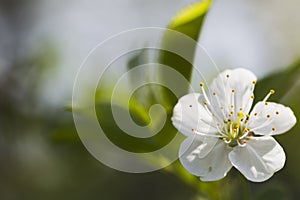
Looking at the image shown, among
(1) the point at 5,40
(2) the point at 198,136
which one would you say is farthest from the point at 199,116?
(1) the point at 5,40

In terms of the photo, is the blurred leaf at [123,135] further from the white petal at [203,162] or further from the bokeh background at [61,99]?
the bokeh background at [61,99]

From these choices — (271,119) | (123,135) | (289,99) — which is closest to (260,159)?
(271,119)

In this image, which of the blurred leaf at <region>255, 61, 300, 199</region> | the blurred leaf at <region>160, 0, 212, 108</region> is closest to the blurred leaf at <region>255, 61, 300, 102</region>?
the blurred leaf at <region>255, 61, 300, 199</region>

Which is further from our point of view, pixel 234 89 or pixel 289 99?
pixel 289 99

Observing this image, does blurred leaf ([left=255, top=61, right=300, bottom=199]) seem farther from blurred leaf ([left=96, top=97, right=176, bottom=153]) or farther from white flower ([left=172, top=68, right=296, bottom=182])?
blurred leaf ([left=96, top=97, right=176, bottom=153])

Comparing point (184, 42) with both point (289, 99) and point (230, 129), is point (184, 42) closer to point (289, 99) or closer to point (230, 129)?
point (230, 129)

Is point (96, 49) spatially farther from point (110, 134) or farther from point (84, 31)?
point (110, 134)
